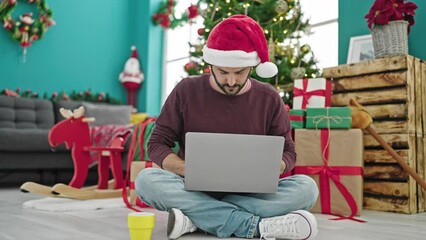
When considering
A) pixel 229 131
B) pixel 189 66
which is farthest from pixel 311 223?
pixel 189 66

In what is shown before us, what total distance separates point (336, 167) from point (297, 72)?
2.69 ft

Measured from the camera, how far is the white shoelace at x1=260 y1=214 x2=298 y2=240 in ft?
4.44

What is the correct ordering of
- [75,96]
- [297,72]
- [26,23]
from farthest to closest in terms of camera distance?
[75,96] → [26,23] → [297,72]

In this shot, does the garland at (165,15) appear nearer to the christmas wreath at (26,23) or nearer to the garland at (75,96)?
the garland at (75,96)

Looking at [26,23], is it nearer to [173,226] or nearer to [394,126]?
[394,126]

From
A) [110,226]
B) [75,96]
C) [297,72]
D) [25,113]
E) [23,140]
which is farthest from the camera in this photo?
[75,96]

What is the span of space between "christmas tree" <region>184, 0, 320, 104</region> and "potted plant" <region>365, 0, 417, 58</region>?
52cm

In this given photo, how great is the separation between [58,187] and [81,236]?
0.94 m

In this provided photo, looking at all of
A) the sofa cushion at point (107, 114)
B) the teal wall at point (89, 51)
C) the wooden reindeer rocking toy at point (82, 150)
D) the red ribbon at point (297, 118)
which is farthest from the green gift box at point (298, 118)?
the teal wall at point (89, 51)

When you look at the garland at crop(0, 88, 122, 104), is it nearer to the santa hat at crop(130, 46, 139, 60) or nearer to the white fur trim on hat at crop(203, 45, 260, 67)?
the santa hat at crop(130, 46, 139, 60)

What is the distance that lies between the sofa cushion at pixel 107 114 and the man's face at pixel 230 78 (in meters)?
2.67

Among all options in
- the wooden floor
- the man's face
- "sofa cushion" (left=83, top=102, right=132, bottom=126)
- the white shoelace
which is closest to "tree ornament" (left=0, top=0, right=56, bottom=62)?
"sofa cushion" (left=83, top=102, right=132, bottom=126)

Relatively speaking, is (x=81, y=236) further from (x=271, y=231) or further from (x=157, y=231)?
(x=271, y=231)

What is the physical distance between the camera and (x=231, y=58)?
1400 millimetres
